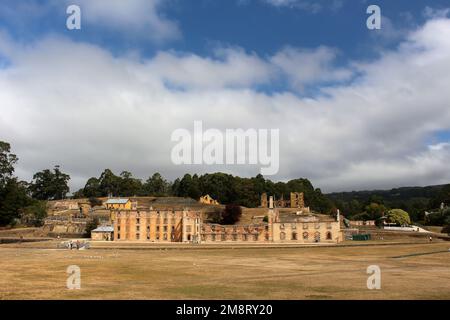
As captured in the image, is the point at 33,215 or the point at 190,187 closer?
the point at 33,215

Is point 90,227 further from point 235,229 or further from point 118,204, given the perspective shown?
point 118,204

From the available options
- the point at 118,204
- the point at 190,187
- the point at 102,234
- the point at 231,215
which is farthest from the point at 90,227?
the point at 190,187

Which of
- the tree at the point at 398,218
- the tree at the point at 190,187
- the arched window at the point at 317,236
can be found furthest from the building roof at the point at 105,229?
the tree at the point at 190,187

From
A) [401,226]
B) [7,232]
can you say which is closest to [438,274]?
[7,232]

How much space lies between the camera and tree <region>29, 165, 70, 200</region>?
188625mm

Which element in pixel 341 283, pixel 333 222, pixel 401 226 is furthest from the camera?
pixel 401 226

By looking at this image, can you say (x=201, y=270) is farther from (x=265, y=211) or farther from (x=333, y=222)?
(x=265, y=211)

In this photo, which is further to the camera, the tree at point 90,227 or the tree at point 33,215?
the tree at point 33,215

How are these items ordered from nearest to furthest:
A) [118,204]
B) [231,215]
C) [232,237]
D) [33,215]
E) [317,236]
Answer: [317,236], [232,237], [33,215], [231,215], [118,204]

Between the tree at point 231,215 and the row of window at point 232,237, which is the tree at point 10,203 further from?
the tree at point 231,215

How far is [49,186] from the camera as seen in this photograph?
617ft

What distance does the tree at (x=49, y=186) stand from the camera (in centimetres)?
18862
